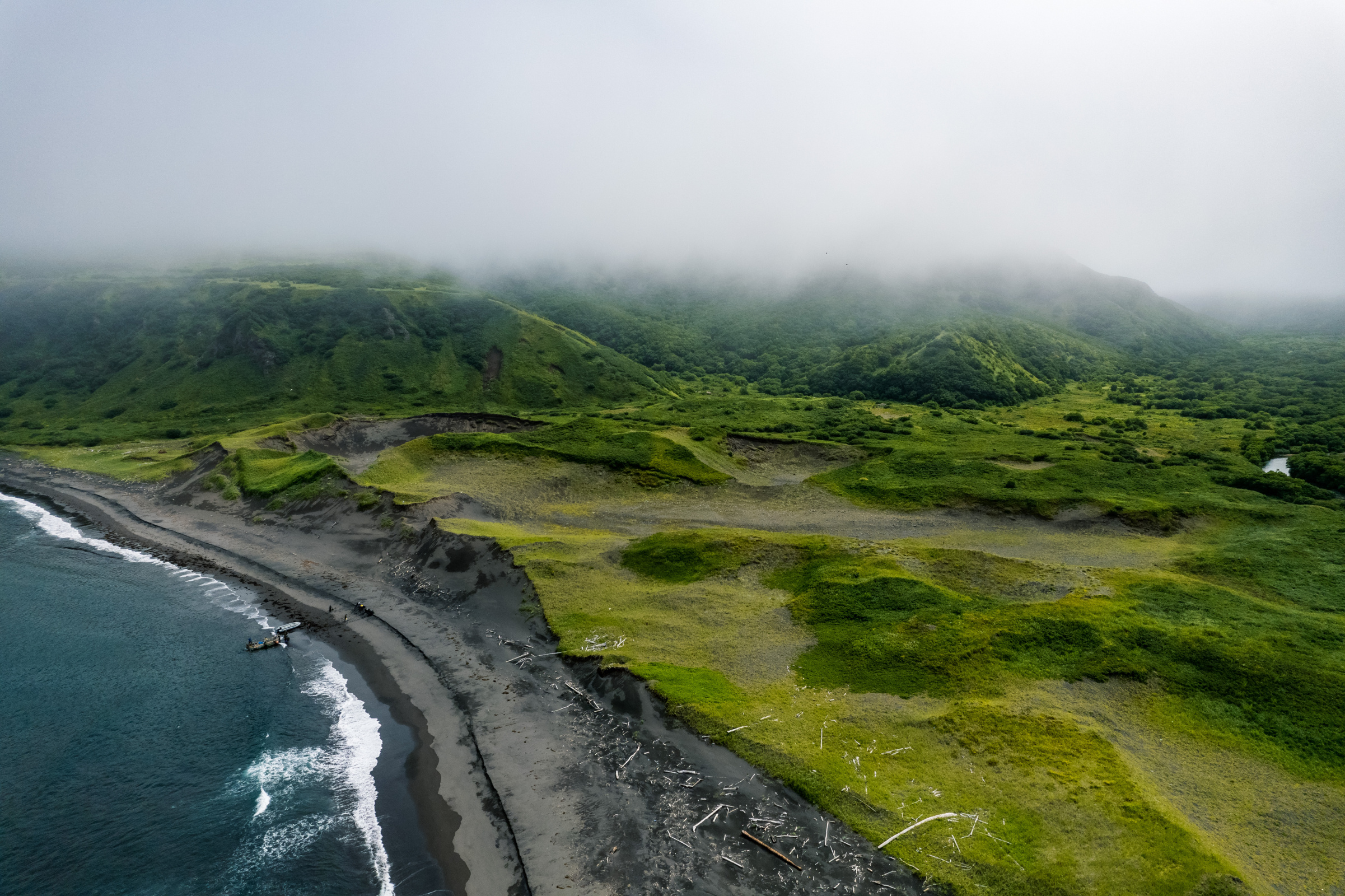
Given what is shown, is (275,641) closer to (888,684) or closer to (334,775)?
(334,775)

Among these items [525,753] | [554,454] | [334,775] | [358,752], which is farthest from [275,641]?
[554,454]

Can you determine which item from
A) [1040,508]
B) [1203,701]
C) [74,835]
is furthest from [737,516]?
[74,835]

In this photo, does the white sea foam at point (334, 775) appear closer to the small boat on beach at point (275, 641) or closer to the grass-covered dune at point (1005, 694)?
the small boat on beach at point (275, 641)

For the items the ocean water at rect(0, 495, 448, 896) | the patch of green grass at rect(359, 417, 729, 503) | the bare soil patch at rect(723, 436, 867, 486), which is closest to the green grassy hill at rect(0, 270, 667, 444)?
the patch of green grass at rect(359, 417, 729, 503)

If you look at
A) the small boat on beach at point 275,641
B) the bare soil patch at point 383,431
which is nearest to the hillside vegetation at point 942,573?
the bare soil patch at point 383,431

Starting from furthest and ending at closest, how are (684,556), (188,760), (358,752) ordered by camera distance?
1. (684,556)
2. (358,752)
3. (188,760)
